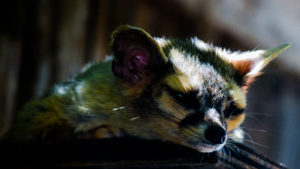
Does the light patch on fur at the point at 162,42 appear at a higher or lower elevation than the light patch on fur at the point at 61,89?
higher

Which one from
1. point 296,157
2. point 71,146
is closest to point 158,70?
point 71,146

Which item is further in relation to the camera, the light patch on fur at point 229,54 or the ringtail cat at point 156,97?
the light patch on fur at point 229,54

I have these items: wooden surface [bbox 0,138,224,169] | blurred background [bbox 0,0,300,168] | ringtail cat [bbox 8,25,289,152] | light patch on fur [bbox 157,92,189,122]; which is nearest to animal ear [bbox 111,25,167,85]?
ringtail cat [bbox 8,25,289,152]

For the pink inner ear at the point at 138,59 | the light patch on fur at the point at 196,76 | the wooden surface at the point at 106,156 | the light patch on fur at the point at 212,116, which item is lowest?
the wooden surface at the point at 106,156

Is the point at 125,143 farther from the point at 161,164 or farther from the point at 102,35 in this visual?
the point at 102,35

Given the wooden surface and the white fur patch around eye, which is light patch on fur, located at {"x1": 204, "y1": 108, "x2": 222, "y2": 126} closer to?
the wooden surface

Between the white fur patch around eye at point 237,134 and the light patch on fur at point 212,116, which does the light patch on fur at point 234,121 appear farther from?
the light patch on fur at point 212,116

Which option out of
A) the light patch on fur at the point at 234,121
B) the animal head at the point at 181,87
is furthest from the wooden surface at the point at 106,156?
the light patch on fur at the point at 234,121

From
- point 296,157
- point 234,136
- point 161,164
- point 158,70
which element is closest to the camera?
point 161,164

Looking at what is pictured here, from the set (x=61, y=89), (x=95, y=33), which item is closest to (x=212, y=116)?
(x=61, y=89)
